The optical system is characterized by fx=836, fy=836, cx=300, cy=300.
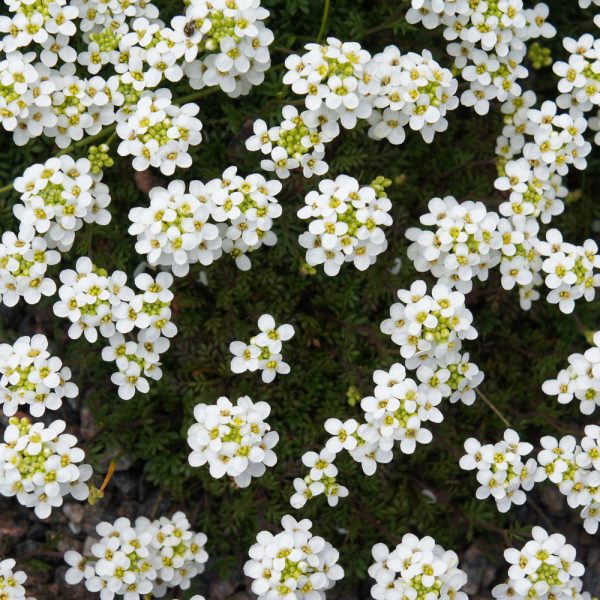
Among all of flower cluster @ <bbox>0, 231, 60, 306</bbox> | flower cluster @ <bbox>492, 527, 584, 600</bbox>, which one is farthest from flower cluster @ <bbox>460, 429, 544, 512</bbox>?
flower cluster @ <bbox>0, 231, 60, 306</bbox>

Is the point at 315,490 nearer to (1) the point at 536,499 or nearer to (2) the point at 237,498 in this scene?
(2) the point at 237,498

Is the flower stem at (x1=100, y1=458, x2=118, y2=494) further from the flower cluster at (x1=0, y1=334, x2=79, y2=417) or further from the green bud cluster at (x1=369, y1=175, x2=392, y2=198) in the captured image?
the green bud cluster at (x1=369, y1=175, x2=392, y2=198)

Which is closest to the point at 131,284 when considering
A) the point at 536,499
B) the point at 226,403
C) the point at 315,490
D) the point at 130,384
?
the point at 130,384

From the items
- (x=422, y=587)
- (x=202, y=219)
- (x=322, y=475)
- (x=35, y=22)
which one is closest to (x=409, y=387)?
(x=322, y=475)

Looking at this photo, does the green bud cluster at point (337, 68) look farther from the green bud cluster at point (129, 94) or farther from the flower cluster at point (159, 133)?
the green bud cluster at point (129, 94)

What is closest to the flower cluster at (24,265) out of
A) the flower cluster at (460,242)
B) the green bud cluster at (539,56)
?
the flower cluster at (460,242)

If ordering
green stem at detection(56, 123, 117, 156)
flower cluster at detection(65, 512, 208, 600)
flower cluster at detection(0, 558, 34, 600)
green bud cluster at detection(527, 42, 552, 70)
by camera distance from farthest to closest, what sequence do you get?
green bud cluster at detection(527, 42, 552, 70)
green stem at detection(56, 123, 117, 156)
flower cluster at detection(65, 512, 208, 600)
flower cluster at detection(0, 558, 34, 600)
